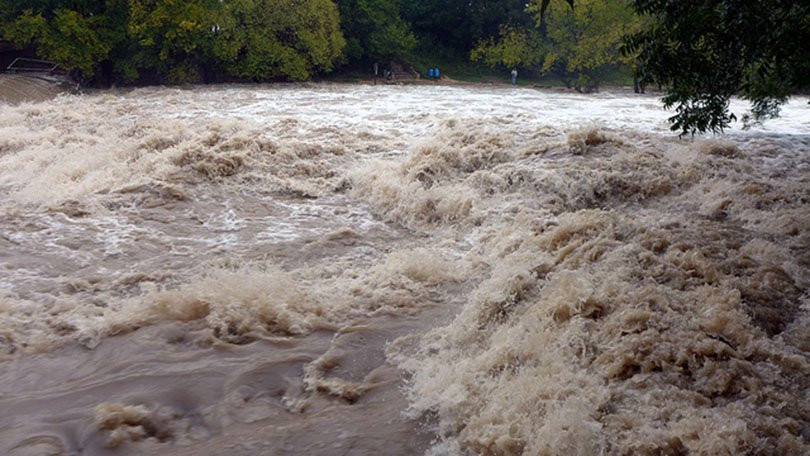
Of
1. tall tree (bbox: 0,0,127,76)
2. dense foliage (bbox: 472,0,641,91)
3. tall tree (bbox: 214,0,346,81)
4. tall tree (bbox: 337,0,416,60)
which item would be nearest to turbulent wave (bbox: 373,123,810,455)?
dense foliage (bbox: 472,0,641,91)

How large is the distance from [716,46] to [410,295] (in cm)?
294

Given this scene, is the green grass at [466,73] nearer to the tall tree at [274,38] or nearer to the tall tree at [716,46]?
the tall tree at [274,38]

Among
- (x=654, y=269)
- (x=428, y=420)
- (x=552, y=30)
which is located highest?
(x=552, y=30)

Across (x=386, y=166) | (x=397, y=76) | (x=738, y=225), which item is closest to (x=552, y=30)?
(x=397, y=76)

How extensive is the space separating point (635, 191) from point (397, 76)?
1743 centimetres

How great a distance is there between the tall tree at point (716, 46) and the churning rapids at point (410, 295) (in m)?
1.21

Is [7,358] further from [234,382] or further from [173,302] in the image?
[234,382]

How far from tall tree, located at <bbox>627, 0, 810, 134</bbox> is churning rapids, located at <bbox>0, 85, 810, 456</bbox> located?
3.96ft

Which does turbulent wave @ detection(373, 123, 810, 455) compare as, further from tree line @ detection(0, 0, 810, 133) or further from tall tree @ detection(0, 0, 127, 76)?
tall tree @ detection(0, 0, 127, 76)

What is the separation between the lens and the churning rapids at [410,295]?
318 cm

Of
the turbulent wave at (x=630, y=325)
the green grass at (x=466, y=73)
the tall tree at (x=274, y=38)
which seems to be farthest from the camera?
the green grass at (x=466, y=73)

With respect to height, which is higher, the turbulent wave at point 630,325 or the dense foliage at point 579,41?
the dense foliage at point 579,41

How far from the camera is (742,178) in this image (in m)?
7.12

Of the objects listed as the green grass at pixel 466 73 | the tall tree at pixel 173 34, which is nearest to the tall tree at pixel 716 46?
the tall tree at pixel 173 34
